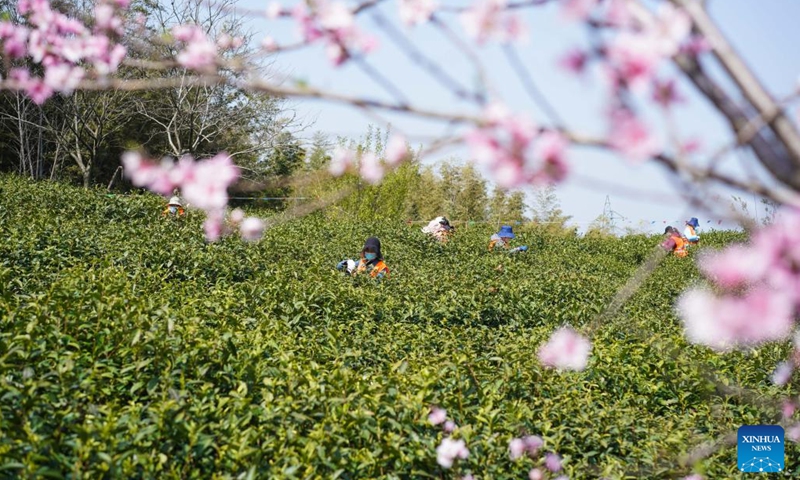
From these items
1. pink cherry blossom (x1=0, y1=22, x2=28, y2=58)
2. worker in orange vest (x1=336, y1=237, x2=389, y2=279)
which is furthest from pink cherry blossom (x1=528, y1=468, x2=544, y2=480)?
worker in orange vest (x1=336, y1=237, x2=389, y2=279)

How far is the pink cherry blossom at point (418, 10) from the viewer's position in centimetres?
187

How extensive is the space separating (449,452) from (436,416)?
346mm

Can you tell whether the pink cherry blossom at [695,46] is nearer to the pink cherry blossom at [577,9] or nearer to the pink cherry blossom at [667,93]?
the pink cherry blossom at [667,93]

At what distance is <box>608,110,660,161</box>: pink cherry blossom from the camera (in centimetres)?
142

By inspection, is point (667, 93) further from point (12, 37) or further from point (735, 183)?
point (12, 37)

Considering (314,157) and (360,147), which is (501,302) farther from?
(314,157)

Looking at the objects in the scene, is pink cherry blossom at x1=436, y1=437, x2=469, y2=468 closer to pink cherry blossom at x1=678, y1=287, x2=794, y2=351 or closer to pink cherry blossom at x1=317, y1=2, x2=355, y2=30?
pink cherry blossom at x1=678, y1=287, x2=794, y2=351

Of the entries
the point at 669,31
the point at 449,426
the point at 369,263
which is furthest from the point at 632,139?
the point at 369,263

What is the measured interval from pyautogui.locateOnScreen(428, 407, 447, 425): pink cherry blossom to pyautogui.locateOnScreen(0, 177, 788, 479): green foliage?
0.06 metres

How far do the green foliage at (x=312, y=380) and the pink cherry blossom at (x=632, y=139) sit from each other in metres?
2.36

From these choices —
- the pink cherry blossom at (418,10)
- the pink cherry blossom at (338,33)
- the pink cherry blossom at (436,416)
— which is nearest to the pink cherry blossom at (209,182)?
the pink cherry blossom at (338,33)

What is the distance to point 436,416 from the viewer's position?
3.98m

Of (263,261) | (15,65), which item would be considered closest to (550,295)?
(263,261)

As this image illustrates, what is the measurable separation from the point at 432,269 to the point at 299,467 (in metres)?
8.67
